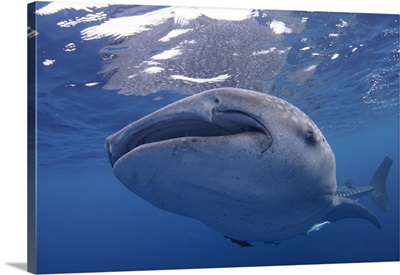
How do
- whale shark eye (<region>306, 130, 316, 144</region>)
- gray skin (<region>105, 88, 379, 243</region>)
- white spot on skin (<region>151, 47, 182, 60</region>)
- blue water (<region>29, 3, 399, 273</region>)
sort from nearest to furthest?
gray skin (<region>105, 88, 379, 243</region>), whale shark eye (<region>306, 130, 316, 144</region>), blue water (<region>29, 3, 399, 273</region>), white spot on skin (<region>151, 47, 182, 60</region>)

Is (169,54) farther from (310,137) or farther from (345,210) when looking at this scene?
(310,137)

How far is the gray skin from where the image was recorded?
10.3ft

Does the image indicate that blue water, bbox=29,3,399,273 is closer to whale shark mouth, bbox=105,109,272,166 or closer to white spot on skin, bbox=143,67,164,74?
white spot on skin, bbox=143,67,164,74

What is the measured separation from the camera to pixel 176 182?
3.44 metres

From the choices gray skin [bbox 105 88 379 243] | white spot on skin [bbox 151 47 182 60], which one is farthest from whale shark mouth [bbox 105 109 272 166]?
white spot on skin [bbox 151 47 182 60]

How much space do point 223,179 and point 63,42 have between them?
5.49 metres

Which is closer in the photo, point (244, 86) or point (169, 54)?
point (169, 54)

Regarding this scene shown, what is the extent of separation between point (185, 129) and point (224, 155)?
47 cm

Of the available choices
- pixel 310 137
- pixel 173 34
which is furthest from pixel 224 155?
pixel 173 34

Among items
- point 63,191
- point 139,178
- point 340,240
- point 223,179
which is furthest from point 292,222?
point 63,191

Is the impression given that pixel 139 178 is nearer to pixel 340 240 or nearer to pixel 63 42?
pixel 63 42

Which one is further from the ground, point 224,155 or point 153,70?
point 224,155

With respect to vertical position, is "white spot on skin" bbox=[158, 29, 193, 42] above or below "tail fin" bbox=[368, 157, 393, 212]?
above

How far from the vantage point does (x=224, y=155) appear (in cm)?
314
